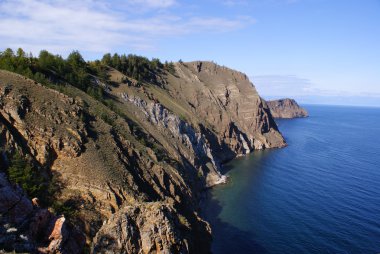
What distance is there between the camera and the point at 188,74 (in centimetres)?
12938

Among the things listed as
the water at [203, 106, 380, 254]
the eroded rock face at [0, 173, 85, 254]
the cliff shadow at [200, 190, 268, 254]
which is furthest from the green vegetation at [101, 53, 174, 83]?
the eroded rock face at [0, 173, 85, 254]

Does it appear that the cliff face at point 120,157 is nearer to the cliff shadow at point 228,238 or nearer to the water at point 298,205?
the cliff shadow at point 228,238

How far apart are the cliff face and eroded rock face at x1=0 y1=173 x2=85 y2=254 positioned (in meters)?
6.51

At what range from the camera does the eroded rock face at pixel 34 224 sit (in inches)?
847

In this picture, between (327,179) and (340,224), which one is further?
(327,179)

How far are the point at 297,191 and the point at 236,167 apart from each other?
81.1 feet

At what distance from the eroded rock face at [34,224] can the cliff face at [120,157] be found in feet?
21.3

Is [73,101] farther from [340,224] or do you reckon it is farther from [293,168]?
[293,168]

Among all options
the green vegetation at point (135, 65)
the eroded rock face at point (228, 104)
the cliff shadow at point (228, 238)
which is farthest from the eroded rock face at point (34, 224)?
the eroded rock face at point (228, 104)

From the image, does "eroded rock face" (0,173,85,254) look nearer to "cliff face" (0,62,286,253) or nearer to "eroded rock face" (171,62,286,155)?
"cliff face" (0,62,286,253)

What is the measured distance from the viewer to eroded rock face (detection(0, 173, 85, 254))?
70.6 ft

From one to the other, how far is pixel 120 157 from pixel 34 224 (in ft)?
88.9

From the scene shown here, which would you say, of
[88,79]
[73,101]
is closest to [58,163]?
[73,101]

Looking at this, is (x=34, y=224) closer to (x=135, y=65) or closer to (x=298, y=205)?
(x=298, y=205)
